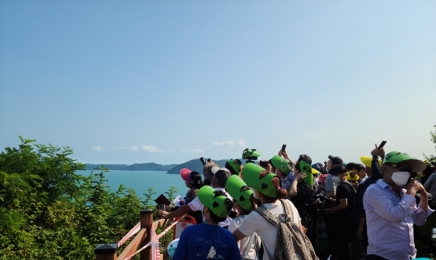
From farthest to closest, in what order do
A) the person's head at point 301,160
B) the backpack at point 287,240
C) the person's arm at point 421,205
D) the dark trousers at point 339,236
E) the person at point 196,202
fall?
the person's head at point 301,160 < the dark trousers at point 339,236 < the person at point 196,202 < the person's arm at point 421,205 < the backpack at point 287,240

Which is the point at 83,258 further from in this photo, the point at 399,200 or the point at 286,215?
the point at 399,200

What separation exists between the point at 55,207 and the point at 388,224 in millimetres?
10463

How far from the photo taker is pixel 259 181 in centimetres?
355

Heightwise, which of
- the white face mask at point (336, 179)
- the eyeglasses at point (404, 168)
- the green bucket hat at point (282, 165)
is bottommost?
the white face mask at point (336, 179)

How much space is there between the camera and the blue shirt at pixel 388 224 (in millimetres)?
3441

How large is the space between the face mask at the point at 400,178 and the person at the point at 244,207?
138 centimetres

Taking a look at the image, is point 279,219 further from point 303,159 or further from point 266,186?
point 303,159

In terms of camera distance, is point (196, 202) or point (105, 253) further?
point (196, 202)

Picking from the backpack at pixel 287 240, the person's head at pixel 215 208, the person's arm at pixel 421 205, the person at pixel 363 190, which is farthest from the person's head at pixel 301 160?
the person's head at pixel 215 208

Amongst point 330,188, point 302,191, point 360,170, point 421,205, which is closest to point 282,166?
point 302,191

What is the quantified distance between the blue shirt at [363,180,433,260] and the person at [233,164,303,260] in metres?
0.73

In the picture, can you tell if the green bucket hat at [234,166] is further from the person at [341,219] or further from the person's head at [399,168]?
the person's head at [399,168]

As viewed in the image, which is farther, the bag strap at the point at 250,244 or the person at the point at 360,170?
the person at the point at 360,170

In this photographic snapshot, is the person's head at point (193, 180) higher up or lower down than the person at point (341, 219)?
higher up
